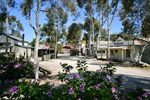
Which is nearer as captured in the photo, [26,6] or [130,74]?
[130,74]

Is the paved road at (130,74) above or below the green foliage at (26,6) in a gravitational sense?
below

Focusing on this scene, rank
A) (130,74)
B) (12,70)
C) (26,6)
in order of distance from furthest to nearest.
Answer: (26,6), (130,74), (12,70)

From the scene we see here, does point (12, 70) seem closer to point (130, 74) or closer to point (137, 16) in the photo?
point (130, 74)

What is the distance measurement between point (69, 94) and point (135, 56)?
1276 inches

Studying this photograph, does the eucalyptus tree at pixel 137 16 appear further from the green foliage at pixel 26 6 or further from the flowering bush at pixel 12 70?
the flowering bush at pixel 12 70

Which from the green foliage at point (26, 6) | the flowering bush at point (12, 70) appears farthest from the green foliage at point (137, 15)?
the flowering bush at point (12, 70)

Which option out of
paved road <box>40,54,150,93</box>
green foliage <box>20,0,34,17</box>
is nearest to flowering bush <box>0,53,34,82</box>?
paved road <box>40,54,150,93</box>

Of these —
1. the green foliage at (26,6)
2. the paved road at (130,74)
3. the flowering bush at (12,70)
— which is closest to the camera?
the flowering bush at (12,70)

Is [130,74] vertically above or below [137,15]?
below

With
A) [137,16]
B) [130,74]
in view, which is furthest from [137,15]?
[130,74]

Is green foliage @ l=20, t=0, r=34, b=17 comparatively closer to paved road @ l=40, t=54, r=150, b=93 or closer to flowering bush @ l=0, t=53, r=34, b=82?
paved road @ l=40, t=54, r=150, b=93

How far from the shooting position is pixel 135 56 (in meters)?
34.4

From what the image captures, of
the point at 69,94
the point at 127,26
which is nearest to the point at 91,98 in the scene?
the point at 69,94

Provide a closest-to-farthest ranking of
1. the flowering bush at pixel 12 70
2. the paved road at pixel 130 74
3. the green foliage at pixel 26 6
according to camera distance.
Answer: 1. the flowering bush at pixel 12 70
2. the paved road at pixel 130 74
3. the green foliage at pixel 26 6
